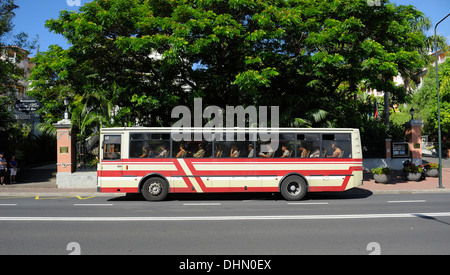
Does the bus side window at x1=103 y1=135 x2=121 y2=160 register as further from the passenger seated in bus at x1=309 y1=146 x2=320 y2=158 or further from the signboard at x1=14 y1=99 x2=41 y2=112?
the signboard at x1=14 y1=99 x2=41 y2=112

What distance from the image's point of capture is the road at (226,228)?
6.05m

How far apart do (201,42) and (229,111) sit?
4528mm

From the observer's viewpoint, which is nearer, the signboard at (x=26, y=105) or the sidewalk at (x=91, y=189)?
the sidewalk at (x=91, y=189)

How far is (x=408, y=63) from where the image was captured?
16.1m

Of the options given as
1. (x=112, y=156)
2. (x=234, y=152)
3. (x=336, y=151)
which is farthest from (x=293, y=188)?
(x=112, y=156)

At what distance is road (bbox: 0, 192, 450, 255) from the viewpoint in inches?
238

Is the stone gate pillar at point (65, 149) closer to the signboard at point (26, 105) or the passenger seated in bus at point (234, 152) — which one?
the signboard at point (26, 105)

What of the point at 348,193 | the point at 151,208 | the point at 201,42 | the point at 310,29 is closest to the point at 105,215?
the point at 151,208

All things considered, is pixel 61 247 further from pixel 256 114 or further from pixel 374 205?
pixel 256 114

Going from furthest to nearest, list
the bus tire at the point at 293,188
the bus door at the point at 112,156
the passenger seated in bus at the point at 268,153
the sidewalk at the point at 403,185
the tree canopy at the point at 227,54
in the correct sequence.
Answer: the sidewalk at the point at 403,185 → the tree canopy at the point at 227,54 → the passenger seated in bus at the point at 268,153 → the bus tire at the point at 293,188 → the bus door at the point at 112,156

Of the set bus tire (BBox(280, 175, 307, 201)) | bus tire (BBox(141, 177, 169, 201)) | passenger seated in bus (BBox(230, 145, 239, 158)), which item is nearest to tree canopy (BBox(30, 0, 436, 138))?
passenger seated in bus (BBox(230, 145, 239, 158))

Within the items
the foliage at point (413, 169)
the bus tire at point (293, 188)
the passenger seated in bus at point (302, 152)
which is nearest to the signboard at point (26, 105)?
the bus tire at point (293, 188)

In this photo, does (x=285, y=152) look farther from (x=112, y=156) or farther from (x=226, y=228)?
(x=112, y=156)

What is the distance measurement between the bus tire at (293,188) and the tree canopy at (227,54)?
4.28m
